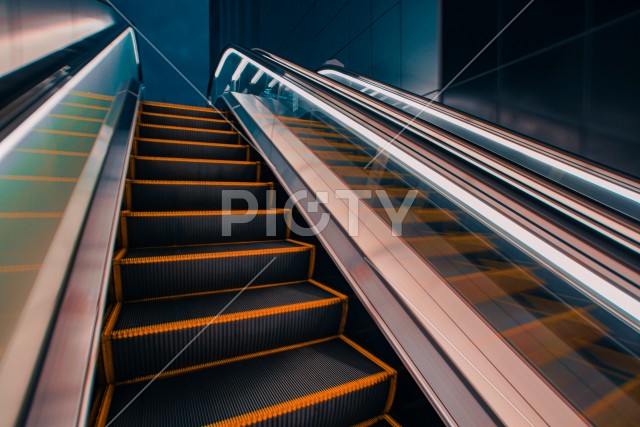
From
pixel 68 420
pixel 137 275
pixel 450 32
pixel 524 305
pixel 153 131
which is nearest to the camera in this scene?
pixel 68 420

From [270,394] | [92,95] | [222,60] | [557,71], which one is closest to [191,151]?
[92,95]

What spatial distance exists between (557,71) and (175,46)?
2612cm

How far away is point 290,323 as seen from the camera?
5.45 feet

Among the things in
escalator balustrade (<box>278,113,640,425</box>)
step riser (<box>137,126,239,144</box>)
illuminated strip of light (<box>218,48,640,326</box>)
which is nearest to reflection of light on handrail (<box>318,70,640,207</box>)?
escalator balustrade (<box>278,113,640,425</box>)

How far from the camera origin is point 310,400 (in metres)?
1.30

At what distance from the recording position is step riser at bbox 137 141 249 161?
2.83m

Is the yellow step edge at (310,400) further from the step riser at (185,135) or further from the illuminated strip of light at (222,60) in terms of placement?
the illuminated strip of light at (222,60)

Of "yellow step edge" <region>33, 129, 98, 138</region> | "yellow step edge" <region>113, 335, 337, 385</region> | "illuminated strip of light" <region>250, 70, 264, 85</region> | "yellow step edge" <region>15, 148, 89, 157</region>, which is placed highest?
"illuminated strip of light" <region>250, 70, 264, 85</region>

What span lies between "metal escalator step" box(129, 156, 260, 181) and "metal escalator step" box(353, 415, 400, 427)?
2022 mm

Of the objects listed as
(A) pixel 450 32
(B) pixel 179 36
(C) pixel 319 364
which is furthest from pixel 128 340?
(B) pixel 179 36

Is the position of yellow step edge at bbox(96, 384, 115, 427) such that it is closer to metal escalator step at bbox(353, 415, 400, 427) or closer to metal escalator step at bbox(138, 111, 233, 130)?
metal escalator step at bbox(353, 415, 400, 427)

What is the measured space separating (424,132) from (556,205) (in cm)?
73

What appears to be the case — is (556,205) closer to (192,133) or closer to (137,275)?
(137,275)

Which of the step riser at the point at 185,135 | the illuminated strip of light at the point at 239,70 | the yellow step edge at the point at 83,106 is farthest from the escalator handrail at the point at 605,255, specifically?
the illuminated strip of light at the point at 239,70
